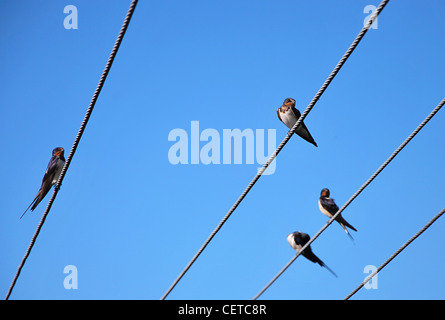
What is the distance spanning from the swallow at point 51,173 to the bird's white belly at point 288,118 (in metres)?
3.52

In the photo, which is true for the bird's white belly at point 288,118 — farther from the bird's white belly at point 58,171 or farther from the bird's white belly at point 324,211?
the bird's white belly at point 58,171

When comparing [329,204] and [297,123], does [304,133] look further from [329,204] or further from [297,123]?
[297,123]

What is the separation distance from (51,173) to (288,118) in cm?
375

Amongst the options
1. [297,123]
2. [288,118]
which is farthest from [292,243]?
[297,123]

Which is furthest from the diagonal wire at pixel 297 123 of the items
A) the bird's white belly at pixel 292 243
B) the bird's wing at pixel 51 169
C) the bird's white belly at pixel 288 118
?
the bird's white belly at pixel 292 243

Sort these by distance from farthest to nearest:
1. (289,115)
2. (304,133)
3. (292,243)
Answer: (292,243) < (289,115) < (304,133)

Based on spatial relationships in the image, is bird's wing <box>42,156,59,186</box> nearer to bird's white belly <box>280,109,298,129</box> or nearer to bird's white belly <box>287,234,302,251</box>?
bird's white belly <box>280,109,298,129</box>

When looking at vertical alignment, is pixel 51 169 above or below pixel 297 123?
above

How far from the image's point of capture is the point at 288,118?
8.04 m

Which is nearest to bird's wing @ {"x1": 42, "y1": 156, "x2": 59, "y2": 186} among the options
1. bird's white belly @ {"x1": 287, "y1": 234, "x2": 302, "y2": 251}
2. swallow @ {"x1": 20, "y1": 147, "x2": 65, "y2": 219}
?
swallow @ {"x1": 20, "y1": 147, "x2": 65, "y2": 219}

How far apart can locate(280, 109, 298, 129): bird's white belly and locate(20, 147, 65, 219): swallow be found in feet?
11.5

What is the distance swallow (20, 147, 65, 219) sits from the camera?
5.81m

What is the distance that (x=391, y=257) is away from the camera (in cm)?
399
